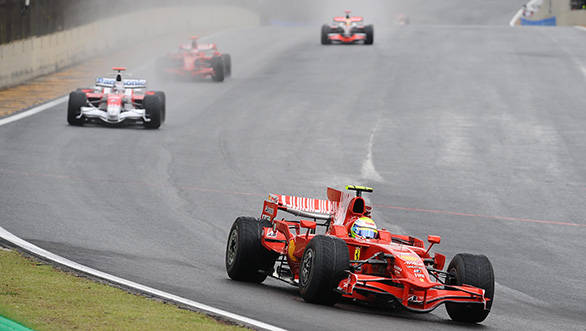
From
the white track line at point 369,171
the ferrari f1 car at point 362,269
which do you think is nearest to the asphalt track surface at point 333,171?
the white track line at point 369,171

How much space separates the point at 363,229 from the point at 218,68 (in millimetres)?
25224

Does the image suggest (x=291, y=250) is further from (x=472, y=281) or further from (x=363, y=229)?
(x=472, y=281)

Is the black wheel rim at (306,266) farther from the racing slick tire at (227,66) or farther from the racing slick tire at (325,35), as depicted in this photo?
the racing slick tire at (325,35)

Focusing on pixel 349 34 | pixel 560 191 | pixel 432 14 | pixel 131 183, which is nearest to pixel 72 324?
pixel 131 183

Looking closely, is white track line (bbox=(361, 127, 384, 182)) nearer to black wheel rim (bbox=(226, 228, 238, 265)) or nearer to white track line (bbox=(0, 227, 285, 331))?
black wheel rim (bbox=(226, 228, 238, 265))

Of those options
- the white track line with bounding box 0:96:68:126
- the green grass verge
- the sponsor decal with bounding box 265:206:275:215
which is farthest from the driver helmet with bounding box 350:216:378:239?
the white track line with bounding box 0:96:68:126

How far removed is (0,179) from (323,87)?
58.5ft

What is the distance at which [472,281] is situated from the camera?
10.5 m

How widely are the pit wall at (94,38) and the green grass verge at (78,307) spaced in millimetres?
23399

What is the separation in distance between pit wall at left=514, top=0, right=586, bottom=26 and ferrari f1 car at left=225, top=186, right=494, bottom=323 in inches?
2053

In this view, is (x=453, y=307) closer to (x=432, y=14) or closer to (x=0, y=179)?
(x=0, y=179)

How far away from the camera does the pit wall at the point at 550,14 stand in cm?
6348

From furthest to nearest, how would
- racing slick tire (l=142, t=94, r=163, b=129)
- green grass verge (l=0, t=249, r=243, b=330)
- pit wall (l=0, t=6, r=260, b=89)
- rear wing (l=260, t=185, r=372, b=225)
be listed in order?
1. pit wall (l=0, t=6, r=260, b=89)
2. racing slick tire (l=142, t=94, r=163, b=129)
3. rear wing (l=260, t=185, r=372, b=225)
4. green grass verge (l=0, t=249, r=243, b=330)

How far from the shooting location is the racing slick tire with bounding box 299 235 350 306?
1012cm
